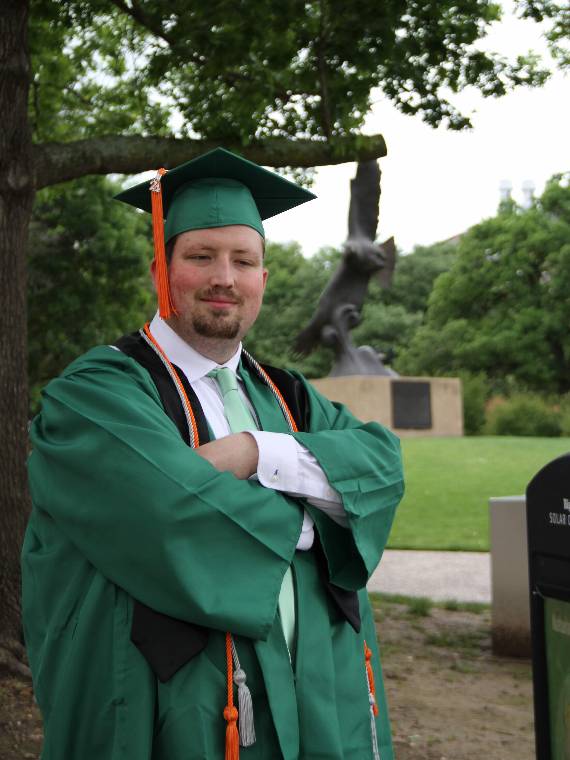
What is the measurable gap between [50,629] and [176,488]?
452 mm

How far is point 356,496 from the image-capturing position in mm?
2000

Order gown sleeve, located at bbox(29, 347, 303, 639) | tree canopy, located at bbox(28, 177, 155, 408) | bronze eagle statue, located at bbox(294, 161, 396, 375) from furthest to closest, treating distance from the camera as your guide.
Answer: bronze eagle statue, located at bbox(294, 161, 396, 375)
tree canopy, located at bbox(28, 177, 155, 408)
gown sleeve, located at bbox(29, 347, 303, 639)

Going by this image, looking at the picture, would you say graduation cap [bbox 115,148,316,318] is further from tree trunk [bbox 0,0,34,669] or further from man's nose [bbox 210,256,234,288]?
tree trunk [bbox 0,0,34,669]

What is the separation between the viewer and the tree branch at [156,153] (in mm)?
5281

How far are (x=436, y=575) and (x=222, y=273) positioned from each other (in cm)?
665

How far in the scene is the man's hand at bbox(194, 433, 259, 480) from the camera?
6.35 ft

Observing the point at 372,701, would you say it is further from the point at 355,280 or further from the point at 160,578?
the point at 355,280

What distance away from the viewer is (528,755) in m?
4.18

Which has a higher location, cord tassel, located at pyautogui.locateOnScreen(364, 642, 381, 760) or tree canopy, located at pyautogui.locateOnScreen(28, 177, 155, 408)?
tree canopy, located at pyautogui.locateOnScreen(28, 177, 155, 408)

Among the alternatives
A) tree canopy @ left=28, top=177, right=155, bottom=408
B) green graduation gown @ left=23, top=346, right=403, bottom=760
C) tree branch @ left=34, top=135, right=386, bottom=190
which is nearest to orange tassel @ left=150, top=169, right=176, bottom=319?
green graduation gown @ left=23, top=346, right=403, bottom=760

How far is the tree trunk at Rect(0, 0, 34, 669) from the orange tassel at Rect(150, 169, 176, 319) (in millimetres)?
2932

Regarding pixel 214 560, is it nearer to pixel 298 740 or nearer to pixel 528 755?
pixel 298 740

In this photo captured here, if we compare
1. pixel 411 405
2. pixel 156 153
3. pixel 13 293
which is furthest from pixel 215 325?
pixel 411 405

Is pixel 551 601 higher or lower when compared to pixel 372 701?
higher
